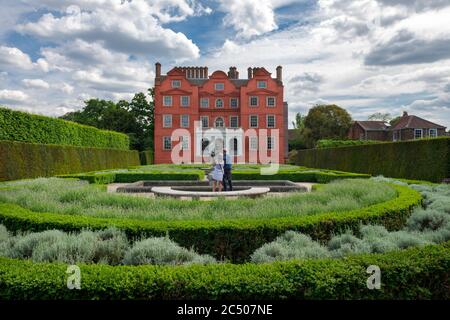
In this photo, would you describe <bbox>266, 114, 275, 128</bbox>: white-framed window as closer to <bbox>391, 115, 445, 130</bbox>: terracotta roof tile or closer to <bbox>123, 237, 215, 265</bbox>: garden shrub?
<bbox>391, 115, 445, 130</bbox>: terracotta roof tile

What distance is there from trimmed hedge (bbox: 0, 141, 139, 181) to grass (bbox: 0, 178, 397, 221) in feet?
24.3

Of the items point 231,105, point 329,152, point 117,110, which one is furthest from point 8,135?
point 117,110

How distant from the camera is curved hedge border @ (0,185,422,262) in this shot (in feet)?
15.7

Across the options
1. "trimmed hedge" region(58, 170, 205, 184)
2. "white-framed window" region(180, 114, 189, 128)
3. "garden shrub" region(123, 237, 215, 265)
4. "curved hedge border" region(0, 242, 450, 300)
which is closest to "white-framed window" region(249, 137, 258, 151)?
"white-framed window" region(180, 114, 189, 128)

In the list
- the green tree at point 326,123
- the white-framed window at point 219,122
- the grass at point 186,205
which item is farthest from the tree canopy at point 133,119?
the grass at point 186,205

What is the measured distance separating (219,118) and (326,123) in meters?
16.2

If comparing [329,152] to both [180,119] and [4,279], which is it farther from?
[4,279]

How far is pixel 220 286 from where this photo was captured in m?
2.99

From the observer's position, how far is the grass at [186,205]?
6.14 m

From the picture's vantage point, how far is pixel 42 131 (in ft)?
65.5

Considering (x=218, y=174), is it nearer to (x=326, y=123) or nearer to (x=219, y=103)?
(x=219, y=103)
